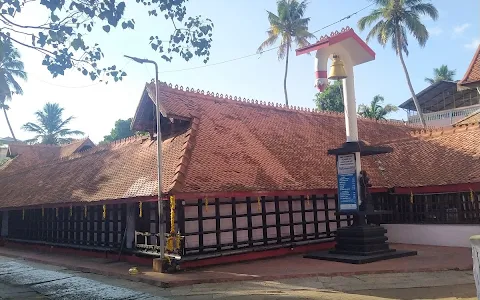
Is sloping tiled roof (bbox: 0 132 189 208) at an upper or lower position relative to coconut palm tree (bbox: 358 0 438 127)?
lower

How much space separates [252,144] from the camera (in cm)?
1595

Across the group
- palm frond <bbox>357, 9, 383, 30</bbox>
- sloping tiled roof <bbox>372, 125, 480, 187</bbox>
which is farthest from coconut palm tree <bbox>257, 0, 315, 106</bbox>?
sloping tiled roof <bbox>372, 125, 480, 187</bbox>

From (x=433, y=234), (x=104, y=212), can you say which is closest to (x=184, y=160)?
(x=104, y=212)

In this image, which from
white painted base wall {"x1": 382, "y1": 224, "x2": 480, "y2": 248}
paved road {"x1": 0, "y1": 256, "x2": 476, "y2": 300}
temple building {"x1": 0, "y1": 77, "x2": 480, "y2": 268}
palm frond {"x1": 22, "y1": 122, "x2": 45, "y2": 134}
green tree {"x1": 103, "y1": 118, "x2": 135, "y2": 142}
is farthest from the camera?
palm frond {"x1": 22, "y1": 122, "x2": 45, "y2": 134}

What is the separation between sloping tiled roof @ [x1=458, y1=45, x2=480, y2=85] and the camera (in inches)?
552

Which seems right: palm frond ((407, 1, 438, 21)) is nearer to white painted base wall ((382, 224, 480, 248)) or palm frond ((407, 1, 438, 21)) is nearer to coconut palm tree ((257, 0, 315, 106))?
coconut palm tree ((257, 0, 315, 106))

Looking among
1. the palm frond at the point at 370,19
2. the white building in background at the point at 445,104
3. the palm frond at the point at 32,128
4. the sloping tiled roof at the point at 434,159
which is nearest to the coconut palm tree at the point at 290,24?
the palm frond at the point at 370,19

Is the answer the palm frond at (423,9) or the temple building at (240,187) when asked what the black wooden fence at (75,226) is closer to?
the temple building at (240,187)

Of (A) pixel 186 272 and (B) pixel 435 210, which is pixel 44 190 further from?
(B) pixel 435 210

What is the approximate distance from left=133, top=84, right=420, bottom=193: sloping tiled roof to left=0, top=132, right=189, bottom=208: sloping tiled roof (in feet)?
2.88

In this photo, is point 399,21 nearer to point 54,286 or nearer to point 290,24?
point 290,24

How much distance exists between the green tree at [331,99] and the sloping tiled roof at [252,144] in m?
17.3

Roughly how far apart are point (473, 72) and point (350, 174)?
5.80 metres

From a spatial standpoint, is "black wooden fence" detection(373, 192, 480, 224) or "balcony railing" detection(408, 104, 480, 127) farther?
"balcony railing" detection(408, 104, 480, 127)
